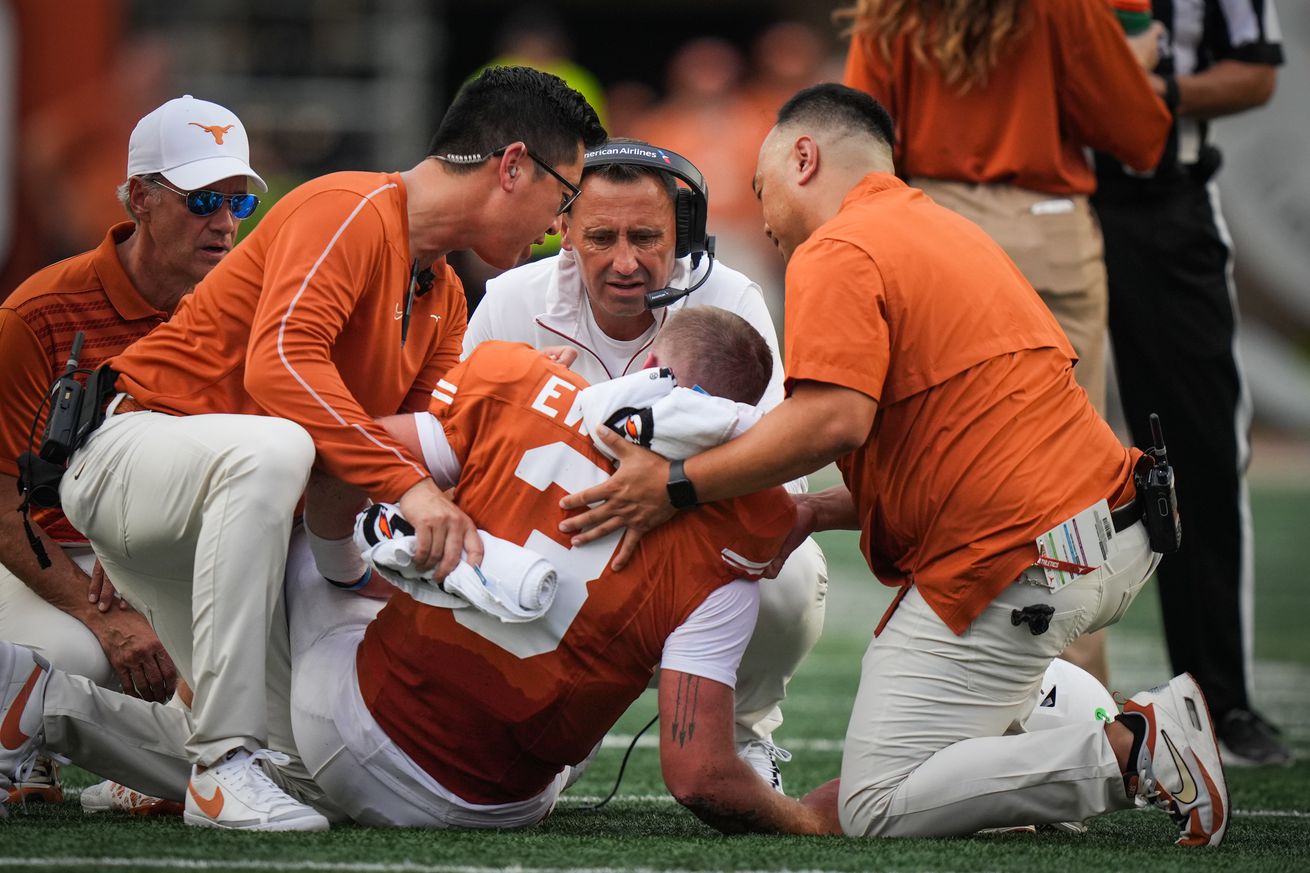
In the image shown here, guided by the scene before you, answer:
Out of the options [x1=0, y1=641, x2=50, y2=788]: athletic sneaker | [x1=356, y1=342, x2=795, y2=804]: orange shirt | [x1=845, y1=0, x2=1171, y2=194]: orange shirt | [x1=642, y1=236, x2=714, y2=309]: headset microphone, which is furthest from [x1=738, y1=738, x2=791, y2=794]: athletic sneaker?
[x1=845, y1=0, x2=1171, y2=194]: orange shirt

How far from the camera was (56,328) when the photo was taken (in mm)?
3988

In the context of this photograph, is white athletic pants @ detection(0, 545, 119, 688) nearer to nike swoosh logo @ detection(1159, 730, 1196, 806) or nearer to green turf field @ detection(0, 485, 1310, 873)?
green turf field @ detection(0, 485, 1310, 873)

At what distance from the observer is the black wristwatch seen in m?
3.20

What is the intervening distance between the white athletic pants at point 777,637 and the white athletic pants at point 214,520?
43.3 inches

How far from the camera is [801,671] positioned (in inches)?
269

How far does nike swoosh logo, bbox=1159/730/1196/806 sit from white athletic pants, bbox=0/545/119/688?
233cm

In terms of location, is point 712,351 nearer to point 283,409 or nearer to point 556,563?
point 556,563

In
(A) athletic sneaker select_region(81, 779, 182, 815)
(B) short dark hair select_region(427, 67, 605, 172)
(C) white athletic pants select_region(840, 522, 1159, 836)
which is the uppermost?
(B) short dark hair select_region(427, 67, 605, 172)

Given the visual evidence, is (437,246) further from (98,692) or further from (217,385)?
(98,692)

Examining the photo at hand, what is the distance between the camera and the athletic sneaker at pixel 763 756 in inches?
156

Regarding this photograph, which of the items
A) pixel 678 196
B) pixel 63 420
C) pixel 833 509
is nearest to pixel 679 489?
pixel 833 509

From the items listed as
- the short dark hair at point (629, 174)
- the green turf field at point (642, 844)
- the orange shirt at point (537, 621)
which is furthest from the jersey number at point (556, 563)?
the short dark hair at point (629, 174)

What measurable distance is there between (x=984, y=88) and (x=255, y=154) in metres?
11.1

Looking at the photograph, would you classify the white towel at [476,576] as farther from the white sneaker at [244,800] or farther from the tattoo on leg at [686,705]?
the white sneaker at [244,800]
